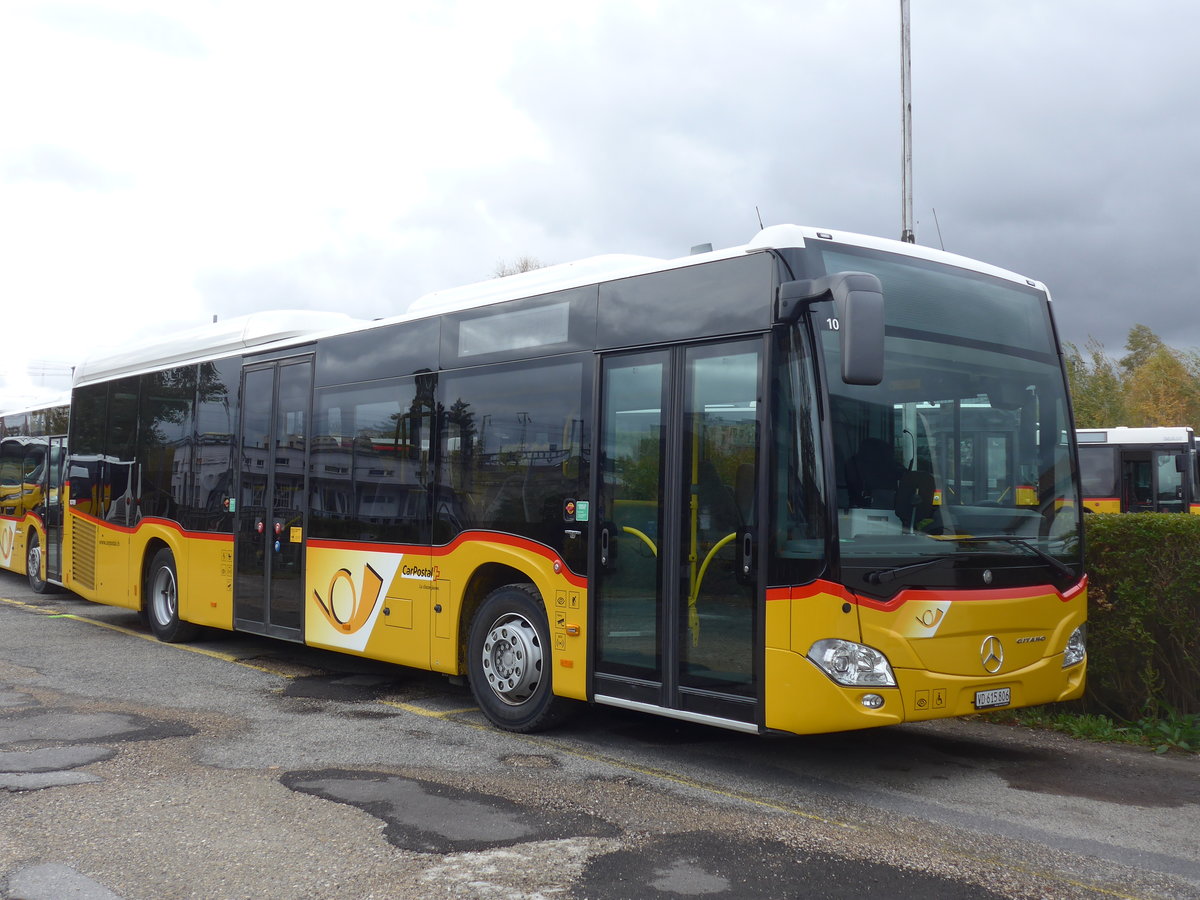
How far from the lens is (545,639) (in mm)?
7438

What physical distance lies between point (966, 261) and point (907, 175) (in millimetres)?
10292

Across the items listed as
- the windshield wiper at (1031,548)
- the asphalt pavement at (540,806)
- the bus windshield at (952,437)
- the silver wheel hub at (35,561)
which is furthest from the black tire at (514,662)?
the silver wheel hub at (35,561)

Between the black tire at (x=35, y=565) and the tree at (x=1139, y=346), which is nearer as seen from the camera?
the black tire at (x=35, y=565)

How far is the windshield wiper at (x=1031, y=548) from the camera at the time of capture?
635cm

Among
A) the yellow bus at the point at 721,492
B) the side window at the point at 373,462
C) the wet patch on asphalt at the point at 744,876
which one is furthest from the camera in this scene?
the side window at the point at 373,462

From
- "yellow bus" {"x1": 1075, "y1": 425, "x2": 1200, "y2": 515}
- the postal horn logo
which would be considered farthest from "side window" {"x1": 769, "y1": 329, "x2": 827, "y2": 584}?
"yellow bus" {"x1": 1075, "y1": 425, "x2": 1200, "y2": 515}

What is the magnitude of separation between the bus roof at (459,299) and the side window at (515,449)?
2.02ft

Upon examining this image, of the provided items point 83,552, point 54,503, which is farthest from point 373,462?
point 54,503

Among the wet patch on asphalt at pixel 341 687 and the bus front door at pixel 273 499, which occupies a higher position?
the bus front door at pixel 273 499

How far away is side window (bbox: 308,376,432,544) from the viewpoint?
859cm

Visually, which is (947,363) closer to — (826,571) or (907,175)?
(826,571)

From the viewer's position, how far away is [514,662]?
302 inches

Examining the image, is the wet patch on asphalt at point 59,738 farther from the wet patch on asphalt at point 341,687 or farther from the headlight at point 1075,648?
the headlight at point 1075,648

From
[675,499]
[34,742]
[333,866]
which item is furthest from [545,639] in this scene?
[34,742]
